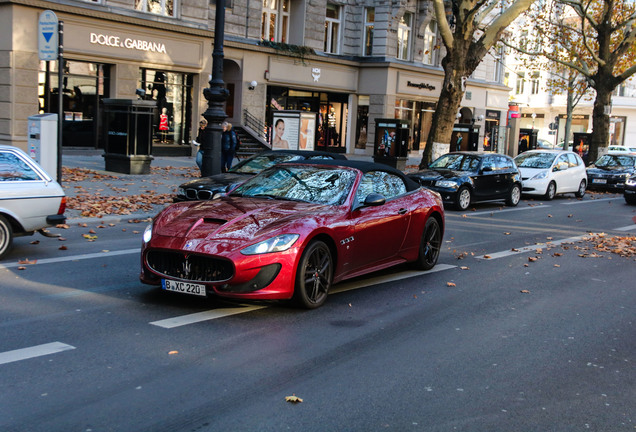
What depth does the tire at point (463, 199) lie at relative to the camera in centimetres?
1780

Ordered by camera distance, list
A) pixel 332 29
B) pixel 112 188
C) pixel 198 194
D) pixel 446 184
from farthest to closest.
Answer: pixel 332 29 → pixel 446 184 → pixel 112 188 → pixel 198 194

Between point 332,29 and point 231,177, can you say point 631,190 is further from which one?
point 332,29

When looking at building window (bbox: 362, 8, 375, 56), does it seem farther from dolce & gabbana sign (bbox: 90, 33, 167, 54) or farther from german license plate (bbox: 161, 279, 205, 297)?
german license plate (bbox: 161, 279, 205, 297)

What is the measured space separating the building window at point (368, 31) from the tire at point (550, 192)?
18053 mm

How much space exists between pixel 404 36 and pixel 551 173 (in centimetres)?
1944

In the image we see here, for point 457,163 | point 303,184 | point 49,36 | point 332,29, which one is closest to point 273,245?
point 303,184

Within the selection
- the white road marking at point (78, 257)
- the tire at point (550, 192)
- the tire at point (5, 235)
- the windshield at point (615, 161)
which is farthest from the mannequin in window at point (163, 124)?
the tire at point (5, 235)

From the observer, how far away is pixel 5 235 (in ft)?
28.5

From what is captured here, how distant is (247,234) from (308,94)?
3069 cm

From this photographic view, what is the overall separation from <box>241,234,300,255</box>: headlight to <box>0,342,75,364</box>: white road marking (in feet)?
5.83

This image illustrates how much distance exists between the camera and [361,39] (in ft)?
125

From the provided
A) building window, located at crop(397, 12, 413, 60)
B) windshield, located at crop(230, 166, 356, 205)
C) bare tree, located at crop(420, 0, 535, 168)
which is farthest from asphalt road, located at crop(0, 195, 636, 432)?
building window, located at crop(397, 12, 413, 60)

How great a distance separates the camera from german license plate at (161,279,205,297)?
6.56 metres

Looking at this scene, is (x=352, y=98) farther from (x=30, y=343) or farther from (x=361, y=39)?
(x=30, y=343)
